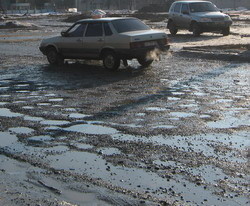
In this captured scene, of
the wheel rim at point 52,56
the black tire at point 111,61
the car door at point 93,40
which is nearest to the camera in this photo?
the black tire at point 111,61

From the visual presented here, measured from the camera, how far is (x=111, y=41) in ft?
45.3

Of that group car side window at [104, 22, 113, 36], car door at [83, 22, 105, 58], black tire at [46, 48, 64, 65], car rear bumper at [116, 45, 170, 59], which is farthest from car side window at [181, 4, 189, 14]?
car rear bumper at [116, 45, 170, 59]

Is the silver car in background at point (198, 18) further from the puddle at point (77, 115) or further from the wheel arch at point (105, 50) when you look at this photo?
the puddle at point (77, 115)

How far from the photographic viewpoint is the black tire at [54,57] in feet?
51.8

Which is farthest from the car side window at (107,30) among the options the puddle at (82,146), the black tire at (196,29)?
the black tire at (196,29)

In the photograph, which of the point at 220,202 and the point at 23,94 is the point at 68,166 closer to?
the point at 220,202

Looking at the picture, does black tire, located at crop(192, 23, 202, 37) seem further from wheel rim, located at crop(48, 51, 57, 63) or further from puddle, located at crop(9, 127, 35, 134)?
puddle, located at crop(9, 127, 35, 134)

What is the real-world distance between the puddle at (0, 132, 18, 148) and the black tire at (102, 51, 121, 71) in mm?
6843

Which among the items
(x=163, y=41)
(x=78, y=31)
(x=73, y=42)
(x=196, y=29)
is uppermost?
(x=78, y=31)

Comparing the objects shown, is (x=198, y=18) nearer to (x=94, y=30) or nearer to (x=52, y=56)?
(x=52, y=56)

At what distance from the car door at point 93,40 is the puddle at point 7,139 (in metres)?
7.27

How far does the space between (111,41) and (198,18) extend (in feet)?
40.1

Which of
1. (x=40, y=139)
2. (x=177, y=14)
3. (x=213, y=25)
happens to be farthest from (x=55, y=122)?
(x=177, y=14)

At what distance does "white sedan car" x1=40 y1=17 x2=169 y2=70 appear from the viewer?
44.0ft
